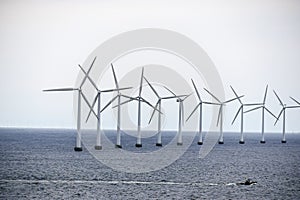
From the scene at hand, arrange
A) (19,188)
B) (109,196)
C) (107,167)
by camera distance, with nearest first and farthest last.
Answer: (109,196) < (19,188) < (107,167)

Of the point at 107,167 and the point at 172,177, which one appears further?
the point at 107,167

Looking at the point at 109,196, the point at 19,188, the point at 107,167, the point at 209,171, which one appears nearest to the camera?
the point at 109,196

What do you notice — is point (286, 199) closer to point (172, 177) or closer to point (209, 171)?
point (172, 177)

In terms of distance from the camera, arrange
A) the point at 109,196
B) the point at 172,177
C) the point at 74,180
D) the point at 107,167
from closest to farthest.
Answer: the point at 109,196 < the point at 74,180 < the point at 172,177 < the point at 107,167

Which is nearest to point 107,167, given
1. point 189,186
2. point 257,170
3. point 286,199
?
point 257,170

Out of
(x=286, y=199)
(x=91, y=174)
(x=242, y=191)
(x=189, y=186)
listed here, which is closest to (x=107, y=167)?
(x=91, y=174)

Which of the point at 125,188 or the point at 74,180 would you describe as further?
the point at 74,180

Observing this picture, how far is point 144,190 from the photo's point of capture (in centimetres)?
7462

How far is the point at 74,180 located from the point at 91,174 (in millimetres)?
11567

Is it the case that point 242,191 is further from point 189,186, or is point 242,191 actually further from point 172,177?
point 172,177

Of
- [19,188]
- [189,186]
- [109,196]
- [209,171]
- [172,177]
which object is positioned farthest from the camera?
[209,171]

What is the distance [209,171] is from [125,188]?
3287 cm

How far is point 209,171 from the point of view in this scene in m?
107

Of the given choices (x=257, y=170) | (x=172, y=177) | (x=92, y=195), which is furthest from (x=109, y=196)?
(x=257, y=170)
